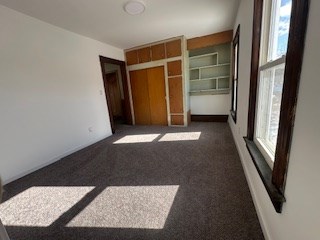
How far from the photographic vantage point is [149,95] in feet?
15.1

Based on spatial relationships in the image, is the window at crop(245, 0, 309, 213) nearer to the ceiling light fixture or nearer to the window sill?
the window sill

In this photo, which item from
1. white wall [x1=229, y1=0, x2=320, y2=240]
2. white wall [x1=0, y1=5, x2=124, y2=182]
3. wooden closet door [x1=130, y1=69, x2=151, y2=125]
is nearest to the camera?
white wall [x1=229, y1=0, x2=320, y2=240]

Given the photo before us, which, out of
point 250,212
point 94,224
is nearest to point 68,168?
point 94,224

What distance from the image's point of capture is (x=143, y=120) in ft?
16.2

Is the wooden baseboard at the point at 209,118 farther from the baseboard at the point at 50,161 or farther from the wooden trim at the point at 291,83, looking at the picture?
the wooden trim at the point at 291,83

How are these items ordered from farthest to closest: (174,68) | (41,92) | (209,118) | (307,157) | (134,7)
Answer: (209,118) < (174,68) < (41,92) < (134,7) < (307,157)

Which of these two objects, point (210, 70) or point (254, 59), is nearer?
point (254, 59)

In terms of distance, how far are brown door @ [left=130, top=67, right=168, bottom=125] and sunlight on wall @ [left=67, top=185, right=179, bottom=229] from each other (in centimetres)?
299

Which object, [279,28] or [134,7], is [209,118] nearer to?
[134,7]

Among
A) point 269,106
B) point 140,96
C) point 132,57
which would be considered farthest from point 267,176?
point 132,57

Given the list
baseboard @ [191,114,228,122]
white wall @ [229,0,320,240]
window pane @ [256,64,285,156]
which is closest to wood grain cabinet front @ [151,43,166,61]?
baseboard @ [191,114,228,122]

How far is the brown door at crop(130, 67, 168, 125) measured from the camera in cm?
441

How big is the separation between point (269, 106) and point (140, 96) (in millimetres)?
3769

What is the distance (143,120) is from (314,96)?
14.7 ft
